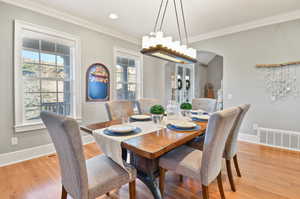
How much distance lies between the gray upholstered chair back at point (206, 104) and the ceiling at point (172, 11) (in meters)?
1.69

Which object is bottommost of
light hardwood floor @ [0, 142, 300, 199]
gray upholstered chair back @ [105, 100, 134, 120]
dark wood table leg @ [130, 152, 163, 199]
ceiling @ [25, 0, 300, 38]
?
light hardwood floor @ [0, 142, 300, 199]

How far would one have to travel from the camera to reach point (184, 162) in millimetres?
1457

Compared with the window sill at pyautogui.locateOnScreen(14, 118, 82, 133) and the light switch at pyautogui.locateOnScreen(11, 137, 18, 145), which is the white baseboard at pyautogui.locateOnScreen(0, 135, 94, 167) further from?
the window sill at pyautogui.locateOnScreen(14, 118, 82, 133)

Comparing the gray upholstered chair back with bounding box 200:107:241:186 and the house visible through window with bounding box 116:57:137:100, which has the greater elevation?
the house visible through window with bounding box 116:57:137:100

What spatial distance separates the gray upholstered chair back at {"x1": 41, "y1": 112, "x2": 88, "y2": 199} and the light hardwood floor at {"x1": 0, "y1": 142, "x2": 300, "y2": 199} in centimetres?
78

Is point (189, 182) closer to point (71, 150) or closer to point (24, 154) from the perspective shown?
point (71, 150)

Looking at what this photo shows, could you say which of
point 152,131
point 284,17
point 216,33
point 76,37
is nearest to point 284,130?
point 284,17

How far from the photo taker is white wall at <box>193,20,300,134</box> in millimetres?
3076

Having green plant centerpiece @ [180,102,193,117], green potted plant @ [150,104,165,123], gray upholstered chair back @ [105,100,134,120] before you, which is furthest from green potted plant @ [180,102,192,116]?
gray upholstered chair back @ [105,100,134,120]

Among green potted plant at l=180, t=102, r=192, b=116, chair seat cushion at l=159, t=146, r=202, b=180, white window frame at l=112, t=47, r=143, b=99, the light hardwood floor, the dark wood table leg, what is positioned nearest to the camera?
chair seat cushion at l=159, t=146, r=202, b=180

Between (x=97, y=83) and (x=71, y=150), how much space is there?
276 centimetres

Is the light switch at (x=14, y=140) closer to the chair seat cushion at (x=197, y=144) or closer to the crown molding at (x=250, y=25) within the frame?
the chair seat cushion at (x=197, y=144)

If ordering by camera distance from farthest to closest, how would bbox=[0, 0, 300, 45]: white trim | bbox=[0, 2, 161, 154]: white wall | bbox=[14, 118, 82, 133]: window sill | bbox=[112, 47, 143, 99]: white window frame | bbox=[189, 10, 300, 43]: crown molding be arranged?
1. bbox=[112, 47, 143, 99]: white window frame
2. bbox=[189, 10, 300, 43]: crown molding
3. bbox=[0, 0, 300, 45]: white trim
4. bbox=[14, 118, 82, 133]: window sill
5. bbox=[0, 2, 161, 154]: white wall

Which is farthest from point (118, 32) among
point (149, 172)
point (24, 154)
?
point (149, 172)
